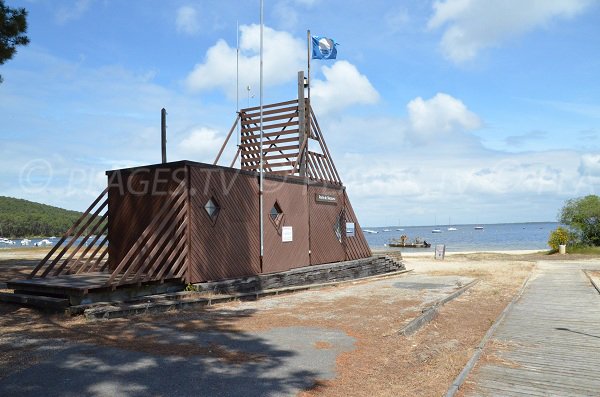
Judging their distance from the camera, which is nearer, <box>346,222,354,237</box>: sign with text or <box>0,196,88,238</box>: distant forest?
<box>346,222,354,237</box>: sign with text

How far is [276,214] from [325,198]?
3659mm

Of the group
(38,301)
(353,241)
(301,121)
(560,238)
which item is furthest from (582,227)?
(38,301)

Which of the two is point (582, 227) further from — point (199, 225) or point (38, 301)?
point (38, 301)

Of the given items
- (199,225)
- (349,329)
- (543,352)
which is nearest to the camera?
(543,352)

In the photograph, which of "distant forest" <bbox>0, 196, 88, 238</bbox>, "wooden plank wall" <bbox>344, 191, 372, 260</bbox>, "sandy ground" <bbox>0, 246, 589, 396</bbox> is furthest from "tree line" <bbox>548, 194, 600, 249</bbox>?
"distant forest" <bbox>0, 196, 88, 238</bbox>

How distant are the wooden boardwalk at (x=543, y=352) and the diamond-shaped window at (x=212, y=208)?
319 inches

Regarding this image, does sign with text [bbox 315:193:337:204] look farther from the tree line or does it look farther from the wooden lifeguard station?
the tree line

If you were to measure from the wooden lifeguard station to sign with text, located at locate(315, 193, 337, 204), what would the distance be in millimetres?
75

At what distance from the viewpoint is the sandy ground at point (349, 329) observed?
6398 mm

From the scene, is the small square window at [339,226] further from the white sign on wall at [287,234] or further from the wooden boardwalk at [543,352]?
the wooden boardwalk at [543,352]

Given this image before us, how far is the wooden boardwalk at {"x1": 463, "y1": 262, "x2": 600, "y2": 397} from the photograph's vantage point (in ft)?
19.3

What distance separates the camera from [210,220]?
13828mm

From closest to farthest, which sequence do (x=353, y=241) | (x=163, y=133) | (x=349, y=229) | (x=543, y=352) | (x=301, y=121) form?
(x=543, y=352), (x=163, y=133), (x=301, y=121), (x=349, y=229), (x=353, y=241)

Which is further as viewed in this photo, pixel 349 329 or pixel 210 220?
pixel 210 220
